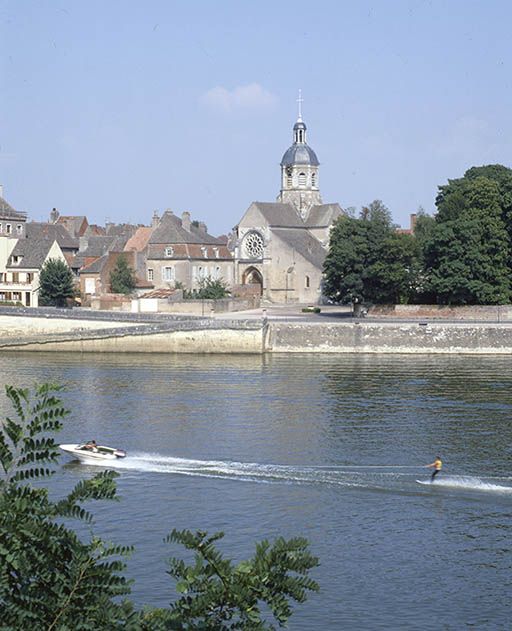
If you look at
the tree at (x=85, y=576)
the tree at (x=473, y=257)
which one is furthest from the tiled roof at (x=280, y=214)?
the tree at (x=85, y=576)

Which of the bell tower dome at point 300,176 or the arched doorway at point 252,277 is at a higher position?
the bell tower dome at point 300,176

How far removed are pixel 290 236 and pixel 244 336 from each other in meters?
36.8

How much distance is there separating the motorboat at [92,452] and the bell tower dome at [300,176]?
78.4 meters

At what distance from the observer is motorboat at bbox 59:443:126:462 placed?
35.2m

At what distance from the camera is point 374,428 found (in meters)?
41.8

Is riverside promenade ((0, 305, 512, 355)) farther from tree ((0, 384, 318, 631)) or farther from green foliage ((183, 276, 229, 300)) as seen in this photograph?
tree ((0, 384, 318, 631))

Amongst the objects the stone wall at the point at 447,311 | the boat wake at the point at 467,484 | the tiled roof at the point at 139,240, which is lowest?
the boat wake at the point at 467,484

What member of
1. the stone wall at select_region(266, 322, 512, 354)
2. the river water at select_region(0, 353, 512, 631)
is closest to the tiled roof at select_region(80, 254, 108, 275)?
the stone wall at select_region(266, 322, 512, 354)

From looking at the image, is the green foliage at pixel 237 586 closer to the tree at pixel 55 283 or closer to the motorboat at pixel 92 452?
the motorboat at pixel 92 452

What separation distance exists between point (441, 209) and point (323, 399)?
39.8m

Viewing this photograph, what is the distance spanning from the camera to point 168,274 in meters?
100

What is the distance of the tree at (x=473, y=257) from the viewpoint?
76188 millimetres

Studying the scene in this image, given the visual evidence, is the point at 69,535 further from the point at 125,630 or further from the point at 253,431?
the point at 253,431

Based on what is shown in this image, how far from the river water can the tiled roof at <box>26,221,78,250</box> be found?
4130cm
